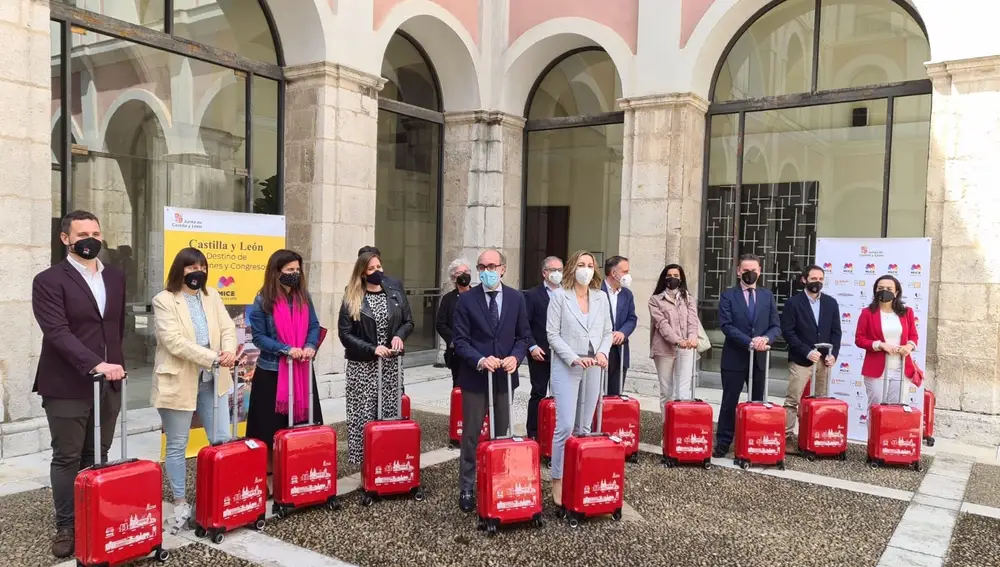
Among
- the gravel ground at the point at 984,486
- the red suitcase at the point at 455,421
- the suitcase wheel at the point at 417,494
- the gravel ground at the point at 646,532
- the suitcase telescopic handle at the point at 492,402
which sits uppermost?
the suitcase telescopic handle at the point at 492,402

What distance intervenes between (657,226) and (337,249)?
4.04 m

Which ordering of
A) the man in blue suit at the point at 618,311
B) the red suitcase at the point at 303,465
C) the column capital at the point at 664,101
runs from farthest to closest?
1. the column capital at the point at 664,101
2. the man in blue suit at the point at 618,311
3. the red suitcase at the point at 303,465

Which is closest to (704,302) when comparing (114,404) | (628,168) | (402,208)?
(628,168)

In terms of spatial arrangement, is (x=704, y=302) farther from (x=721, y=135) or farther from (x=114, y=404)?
(x=114, y=404)

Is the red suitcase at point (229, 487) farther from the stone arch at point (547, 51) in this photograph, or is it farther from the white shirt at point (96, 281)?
the stone arch at point (547, 51)

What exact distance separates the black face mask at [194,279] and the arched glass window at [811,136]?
277 inches

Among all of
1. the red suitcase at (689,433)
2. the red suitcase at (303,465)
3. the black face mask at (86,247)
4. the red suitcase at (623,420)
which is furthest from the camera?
the red suitcase at (623,420)

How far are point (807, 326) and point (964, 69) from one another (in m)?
3.27

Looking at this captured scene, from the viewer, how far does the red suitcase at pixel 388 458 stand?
4.87 m

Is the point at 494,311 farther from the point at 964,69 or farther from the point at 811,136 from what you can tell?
the point at 811,136

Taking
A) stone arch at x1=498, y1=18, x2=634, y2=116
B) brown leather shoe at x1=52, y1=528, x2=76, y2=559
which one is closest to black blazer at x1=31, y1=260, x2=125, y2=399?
brown leather shoe at x1=52, y1=528, x2=76, y2=559

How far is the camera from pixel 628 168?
373 inches

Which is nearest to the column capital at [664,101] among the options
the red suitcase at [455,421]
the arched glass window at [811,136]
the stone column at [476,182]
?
the arched glass window at [811,136]

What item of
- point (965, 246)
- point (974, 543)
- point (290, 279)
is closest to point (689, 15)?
point (965, 246)
